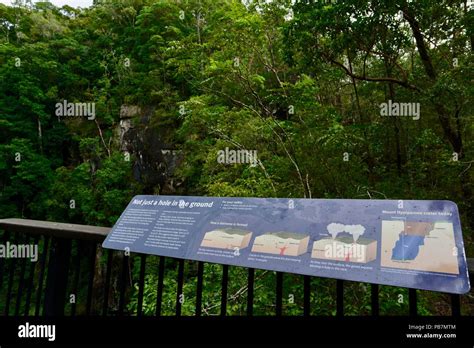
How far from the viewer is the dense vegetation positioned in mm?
5641

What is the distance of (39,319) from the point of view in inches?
57.9

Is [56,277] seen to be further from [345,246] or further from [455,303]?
[455,303]

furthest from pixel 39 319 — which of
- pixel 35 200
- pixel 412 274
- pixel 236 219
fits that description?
pixel 35 200

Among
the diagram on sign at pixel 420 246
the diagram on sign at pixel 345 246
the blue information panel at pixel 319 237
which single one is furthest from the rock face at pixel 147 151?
the diagram on sign at pixel 420 246

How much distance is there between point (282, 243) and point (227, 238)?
27cm

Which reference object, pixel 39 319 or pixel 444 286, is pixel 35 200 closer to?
pixel 39 319

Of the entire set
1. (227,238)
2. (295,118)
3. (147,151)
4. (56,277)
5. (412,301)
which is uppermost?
(295,118)

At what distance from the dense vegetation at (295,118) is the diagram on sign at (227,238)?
3981mm

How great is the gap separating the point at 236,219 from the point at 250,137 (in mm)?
6753

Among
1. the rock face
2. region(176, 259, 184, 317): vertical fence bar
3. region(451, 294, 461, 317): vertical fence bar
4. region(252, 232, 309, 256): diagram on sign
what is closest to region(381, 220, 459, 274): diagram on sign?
region(451, 294, 461, 317): vertical fence bar

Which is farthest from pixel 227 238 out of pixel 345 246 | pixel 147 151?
pixel 147 151

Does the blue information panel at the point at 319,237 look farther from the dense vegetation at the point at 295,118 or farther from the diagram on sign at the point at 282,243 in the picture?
the dense vegetation at the point at 295,118

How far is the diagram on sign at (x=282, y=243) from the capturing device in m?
1.35

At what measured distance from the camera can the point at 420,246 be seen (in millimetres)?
1174
